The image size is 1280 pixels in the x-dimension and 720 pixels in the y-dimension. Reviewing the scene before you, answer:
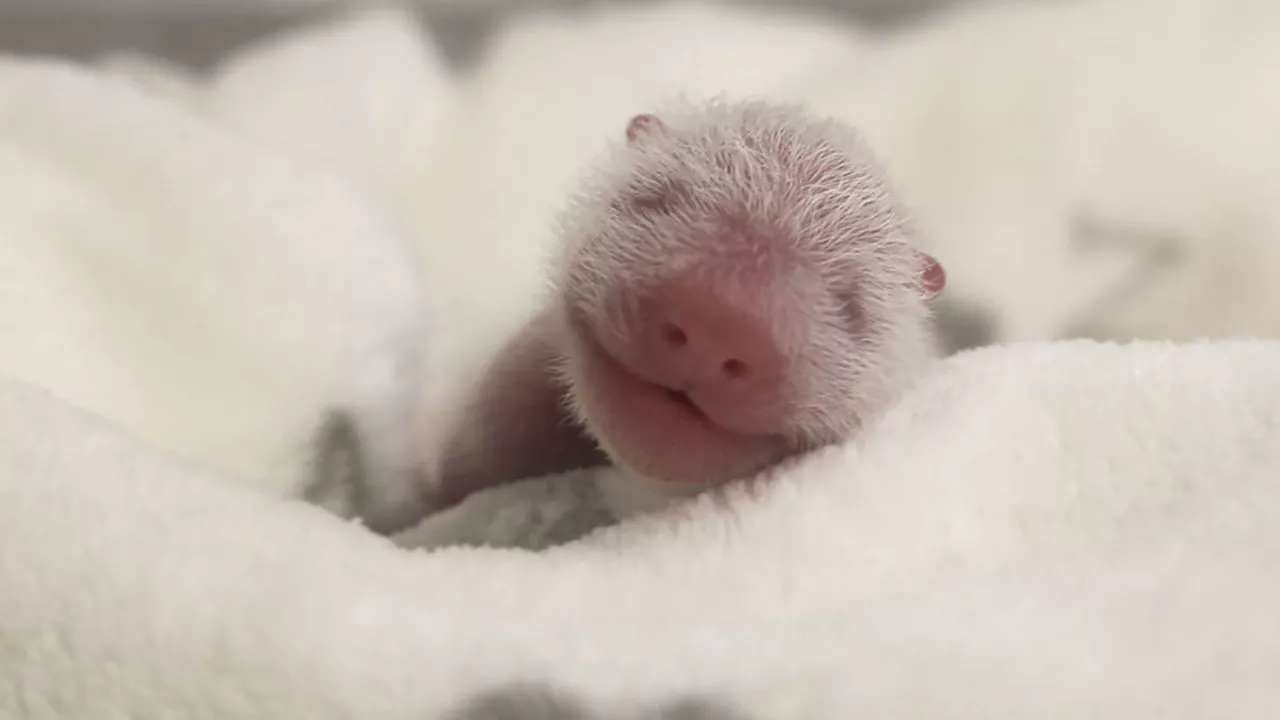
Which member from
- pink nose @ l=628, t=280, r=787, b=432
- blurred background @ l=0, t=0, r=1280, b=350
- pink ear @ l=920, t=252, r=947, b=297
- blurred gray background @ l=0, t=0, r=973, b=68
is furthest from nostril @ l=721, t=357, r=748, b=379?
blurred gray background @ l=0, t=0, r=973, b=68

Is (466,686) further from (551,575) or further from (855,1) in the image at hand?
(855,1)

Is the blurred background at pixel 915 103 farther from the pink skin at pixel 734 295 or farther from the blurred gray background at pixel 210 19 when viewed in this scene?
the pink skin at pixel 734 295

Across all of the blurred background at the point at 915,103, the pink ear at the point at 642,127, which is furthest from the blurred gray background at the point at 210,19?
the pink ear at the point at 642,127

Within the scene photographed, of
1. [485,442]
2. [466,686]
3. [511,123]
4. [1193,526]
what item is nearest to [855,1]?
[511,123]

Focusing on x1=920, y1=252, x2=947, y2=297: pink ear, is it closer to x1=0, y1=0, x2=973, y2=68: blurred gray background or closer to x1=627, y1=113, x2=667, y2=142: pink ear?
x1=627, y1=113, x2=667, y2=142: pink ear

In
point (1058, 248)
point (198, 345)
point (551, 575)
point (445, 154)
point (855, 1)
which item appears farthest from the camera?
point (855, 1)

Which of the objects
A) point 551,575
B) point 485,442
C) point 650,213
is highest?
point 650,213

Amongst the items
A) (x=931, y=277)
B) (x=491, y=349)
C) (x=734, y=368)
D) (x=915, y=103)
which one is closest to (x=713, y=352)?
(x=734, y=368)
